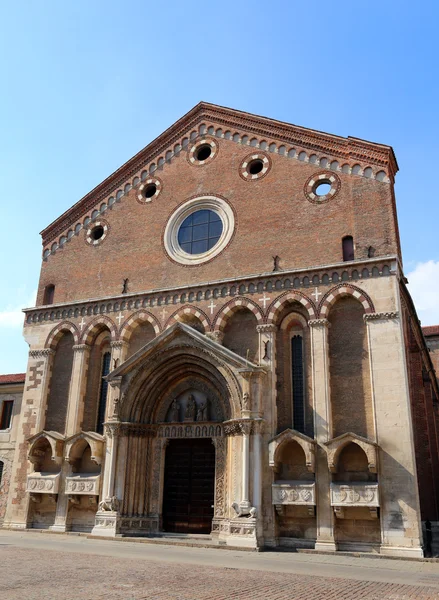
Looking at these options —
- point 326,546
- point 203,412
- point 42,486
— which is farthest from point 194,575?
point 42,486

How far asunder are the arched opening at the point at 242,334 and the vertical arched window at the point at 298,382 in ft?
4.19

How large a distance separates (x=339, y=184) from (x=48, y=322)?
1254cm

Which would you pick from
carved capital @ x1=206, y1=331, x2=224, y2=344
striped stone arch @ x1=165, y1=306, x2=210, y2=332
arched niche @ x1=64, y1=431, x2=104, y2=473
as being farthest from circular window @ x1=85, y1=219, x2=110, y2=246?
arched niche @ x1=64, y1=431, x2=104, y2=473

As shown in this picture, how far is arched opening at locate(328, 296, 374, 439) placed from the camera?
1652 cm

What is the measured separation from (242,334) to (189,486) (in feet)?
17.7

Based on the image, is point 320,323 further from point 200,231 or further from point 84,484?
point 84,484

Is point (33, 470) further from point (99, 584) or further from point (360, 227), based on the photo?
point (360, 227)

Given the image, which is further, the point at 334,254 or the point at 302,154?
the point at 302,154

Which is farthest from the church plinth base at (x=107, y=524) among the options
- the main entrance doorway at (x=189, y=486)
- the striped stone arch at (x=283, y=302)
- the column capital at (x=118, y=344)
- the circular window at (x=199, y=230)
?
the circular window at (x=199, y=230)

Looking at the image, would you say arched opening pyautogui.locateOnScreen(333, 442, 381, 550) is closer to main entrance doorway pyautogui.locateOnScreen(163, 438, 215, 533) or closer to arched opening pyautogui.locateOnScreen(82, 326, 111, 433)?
main entrance doorway pyautogui.locateOnScreen(163, 438, 215, 533)

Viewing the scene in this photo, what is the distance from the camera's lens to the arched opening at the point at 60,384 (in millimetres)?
21047

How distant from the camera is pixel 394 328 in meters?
16.6

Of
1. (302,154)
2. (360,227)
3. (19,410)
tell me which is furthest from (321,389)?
(19,410)

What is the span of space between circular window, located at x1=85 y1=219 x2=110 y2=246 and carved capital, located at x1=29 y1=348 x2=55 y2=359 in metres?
4.76
